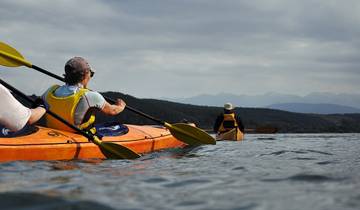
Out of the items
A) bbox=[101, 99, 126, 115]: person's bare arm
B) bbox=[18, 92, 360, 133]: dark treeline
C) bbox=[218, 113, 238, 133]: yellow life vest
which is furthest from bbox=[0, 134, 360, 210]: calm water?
bbox=[18, 92, 360, 133]: dark treeline

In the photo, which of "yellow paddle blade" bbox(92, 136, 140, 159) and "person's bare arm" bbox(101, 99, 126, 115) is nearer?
"yellow paddle blade" bbox(92, 136, 140, 159)

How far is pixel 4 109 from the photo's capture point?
5.27m

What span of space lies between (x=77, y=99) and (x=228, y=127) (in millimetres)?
9034

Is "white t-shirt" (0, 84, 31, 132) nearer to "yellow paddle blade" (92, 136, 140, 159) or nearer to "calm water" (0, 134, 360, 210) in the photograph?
"calm water" (0, 134, 360, 210)

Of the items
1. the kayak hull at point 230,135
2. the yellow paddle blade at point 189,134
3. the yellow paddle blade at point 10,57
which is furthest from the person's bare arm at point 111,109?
the kayak hull at point 230,135

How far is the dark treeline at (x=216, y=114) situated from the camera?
1363 inches

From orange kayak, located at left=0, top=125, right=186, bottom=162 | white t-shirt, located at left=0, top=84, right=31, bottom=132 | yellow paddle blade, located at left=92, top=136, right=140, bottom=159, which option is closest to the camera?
white t-shirt, located at left=0, top=84, right=31, bottom=132

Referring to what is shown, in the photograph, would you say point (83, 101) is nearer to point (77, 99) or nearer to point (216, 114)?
point (77, 99)

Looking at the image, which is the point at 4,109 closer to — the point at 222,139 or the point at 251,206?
the point at 251,206

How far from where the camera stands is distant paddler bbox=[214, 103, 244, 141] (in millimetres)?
15555

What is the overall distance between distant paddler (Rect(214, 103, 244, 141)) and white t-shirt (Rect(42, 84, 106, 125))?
835 cm

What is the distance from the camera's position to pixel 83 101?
7719mm

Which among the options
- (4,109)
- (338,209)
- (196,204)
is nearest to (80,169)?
(4,109)

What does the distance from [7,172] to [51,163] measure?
1.23 meters
